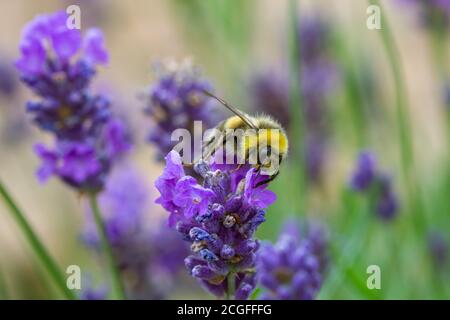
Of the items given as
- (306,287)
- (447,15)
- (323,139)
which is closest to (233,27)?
(323,139)

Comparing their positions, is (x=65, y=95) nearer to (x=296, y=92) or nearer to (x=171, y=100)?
(x=171, y=100)

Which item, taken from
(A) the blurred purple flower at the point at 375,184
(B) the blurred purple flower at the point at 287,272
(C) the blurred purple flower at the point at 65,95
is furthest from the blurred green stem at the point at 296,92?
(B) the blurred purple flower at the point at 287,272

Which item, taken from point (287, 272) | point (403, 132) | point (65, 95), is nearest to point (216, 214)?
point (287, 272)

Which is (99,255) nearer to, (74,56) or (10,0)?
(74,56)

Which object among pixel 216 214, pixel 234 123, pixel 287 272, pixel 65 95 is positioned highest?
pixel 65 95

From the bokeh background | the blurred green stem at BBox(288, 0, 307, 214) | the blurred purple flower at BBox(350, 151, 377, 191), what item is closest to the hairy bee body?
the bokeh background

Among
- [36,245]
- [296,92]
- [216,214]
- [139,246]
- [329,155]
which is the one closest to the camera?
[216,214]

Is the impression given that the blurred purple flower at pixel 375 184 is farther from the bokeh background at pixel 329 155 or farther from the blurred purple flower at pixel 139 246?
the blurred purple flower at pixel 139 246
